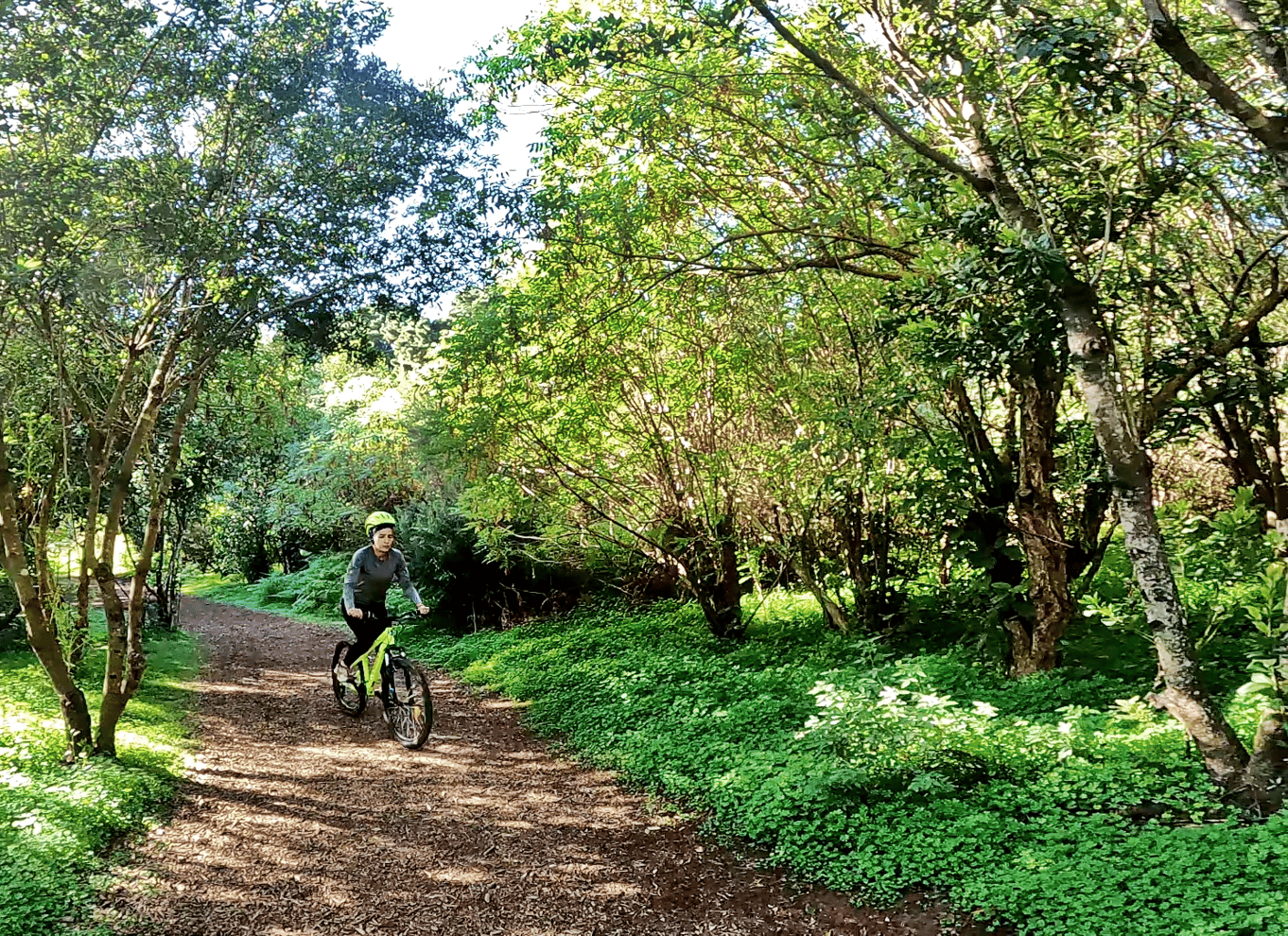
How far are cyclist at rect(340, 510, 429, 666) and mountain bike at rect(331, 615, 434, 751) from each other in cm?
15

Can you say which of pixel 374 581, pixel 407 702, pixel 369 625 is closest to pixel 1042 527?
pixel 407 702

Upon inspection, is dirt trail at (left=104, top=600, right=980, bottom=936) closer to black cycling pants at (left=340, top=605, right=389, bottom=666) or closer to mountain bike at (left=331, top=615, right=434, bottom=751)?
mountain bike at (left=331, top=615, right=434, bottom=751)

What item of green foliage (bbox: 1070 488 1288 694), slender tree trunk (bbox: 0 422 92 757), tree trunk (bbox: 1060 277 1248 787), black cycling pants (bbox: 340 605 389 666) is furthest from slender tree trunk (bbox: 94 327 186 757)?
green foliage (bbox: 1070 488 1288 694)

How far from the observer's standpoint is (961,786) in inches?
202

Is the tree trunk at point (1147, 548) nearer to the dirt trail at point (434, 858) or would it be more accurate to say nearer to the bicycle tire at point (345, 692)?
the dirt trail at point (434, 858)

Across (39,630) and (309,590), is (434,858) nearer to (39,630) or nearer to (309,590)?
(39,630)

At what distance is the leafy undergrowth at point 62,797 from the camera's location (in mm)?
4410

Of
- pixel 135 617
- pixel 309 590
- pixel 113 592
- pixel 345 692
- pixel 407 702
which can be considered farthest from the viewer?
pixel 309 590

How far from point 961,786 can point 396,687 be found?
519 cm

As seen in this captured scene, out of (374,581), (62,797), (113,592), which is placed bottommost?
(62,797)

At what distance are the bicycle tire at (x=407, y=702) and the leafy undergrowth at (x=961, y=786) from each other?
4.40 ft

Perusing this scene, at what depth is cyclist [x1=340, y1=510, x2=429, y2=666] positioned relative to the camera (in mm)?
7824

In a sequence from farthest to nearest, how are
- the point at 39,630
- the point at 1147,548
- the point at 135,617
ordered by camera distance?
the point at 135,617
the point at 39,630
the point at 1147,548

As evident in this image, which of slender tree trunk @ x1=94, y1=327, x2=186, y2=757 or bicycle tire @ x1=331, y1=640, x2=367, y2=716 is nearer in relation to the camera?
slender tree trunk @ x1=94, y1=327, x2=186, y2=757
